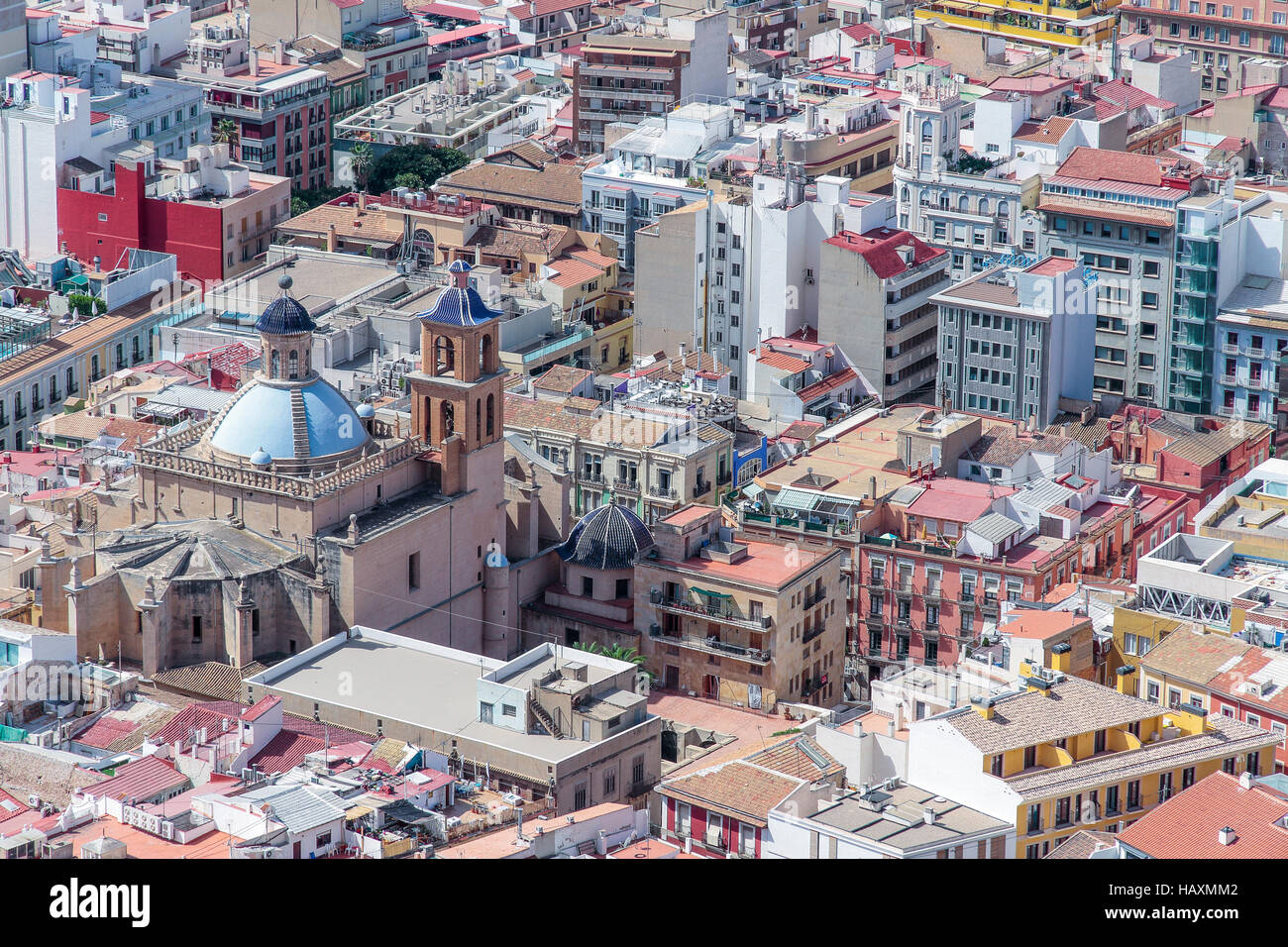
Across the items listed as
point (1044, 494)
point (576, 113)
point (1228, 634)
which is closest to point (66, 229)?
point (576, 113)

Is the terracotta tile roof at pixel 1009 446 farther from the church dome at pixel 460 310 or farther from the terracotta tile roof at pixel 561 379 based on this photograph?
the church dome at pixel 460 310

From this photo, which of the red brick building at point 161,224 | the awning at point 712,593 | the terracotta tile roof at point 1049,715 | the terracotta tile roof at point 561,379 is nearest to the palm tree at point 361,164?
the red brick building at point 161,224

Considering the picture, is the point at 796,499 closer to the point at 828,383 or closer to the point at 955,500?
the point at 955,500

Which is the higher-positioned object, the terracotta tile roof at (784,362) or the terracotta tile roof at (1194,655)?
the terracotta tile roof at (784,362)

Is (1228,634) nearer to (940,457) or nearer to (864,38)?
(940,457)

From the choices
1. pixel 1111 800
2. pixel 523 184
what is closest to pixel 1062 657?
pixel 1111 800

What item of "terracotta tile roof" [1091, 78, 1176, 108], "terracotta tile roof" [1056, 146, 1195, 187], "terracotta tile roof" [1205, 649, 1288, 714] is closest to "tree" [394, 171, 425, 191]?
"terracotta tile roof" [1056, 146, 1195, 187]
